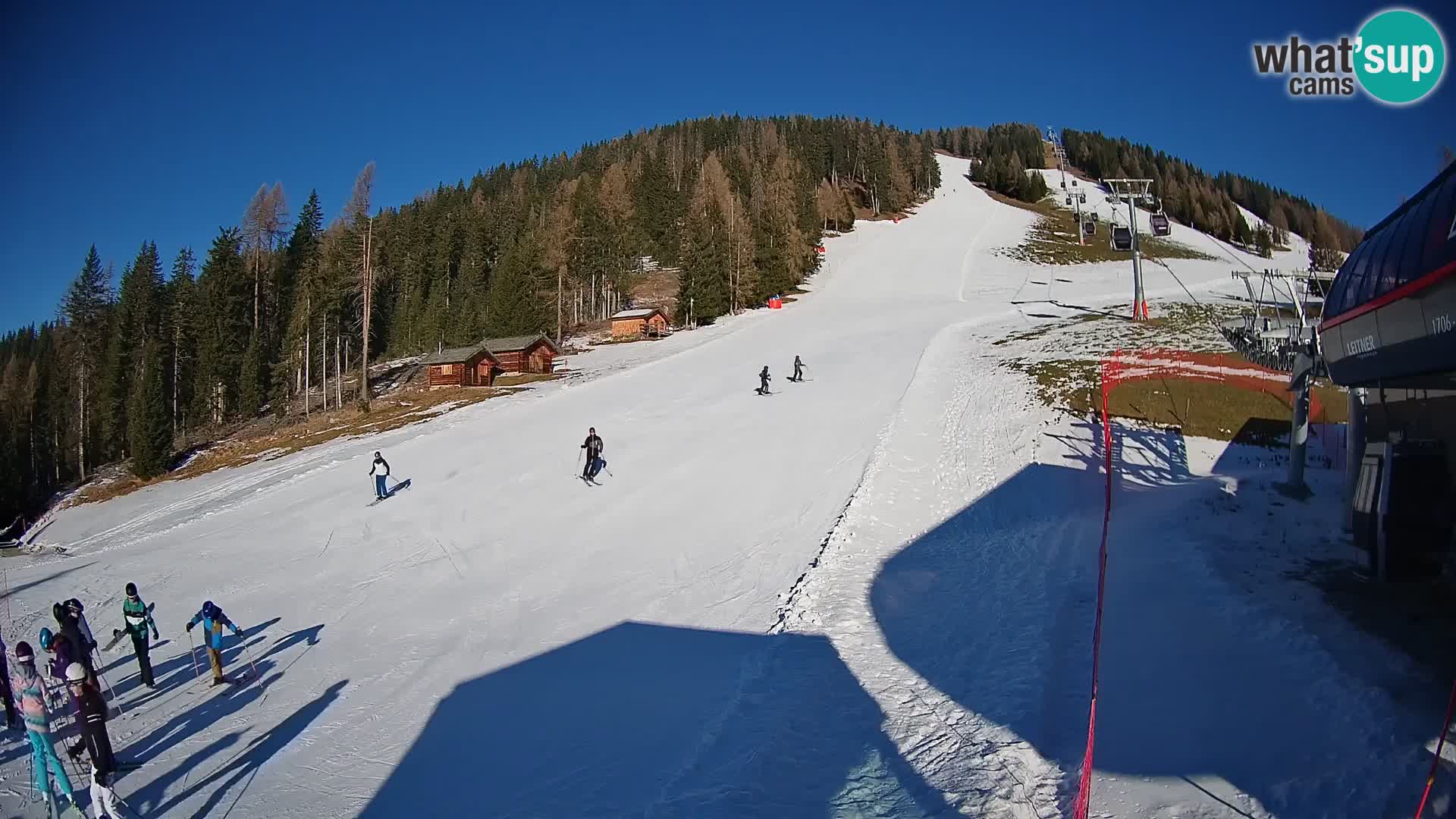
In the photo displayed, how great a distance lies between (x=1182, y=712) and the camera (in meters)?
6.74

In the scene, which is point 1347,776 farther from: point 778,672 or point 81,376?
point 81,376

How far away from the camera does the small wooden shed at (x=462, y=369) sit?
45.4 m

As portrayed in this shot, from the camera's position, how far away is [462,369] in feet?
149

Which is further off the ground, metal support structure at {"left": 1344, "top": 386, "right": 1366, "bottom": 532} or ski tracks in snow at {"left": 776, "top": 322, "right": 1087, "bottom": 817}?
metal support structure at {"left": 1344, "top": 386, "right": 1366, "bottom": 532}

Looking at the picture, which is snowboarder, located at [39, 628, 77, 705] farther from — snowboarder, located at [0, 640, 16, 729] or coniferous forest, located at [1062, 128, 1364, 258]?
coniferous forest, located at [1062, 128, 1364, 258]

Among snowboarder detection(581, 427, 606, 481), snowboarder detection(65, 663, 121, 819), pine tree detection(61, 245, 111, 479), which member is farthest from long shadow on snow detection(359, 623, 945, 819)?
pine tree detection(61, 245, 111, 479)

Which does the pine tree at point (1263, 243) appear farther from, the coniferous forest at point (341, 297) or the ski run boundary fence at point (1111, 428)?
the ski run boundary fence at point (1111, 428)

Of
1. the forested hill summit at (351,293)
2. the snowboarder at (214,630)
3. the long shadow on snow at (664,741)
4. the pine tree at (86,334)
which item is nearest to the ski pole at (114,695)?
the snowboarder at (214,630)

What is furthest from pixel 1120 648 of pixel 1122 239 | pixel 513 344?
pixel 513 344

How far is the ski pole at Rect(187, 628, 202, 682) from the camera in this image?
397 inches

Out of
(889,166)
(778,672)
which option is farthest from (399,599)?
(889,166)

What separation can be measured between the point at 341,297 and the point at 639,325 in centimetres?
2125

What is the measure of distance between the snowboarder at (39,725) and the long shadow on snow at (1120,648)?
8639 millimetres

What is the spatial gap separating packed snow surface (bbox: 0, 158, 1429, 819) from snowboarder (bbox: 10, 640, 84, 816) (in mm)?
518
